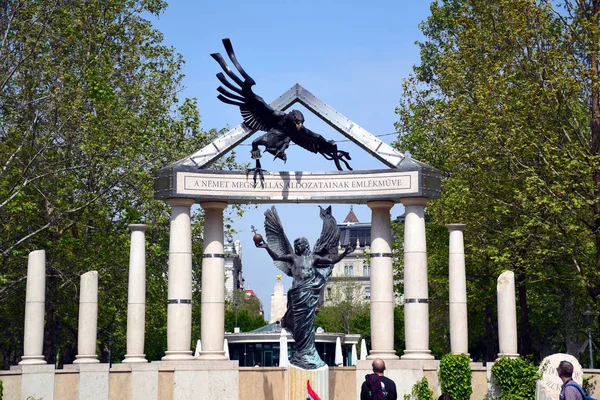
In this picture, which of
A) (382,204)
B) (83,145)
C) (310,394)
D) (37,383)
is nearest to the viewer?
(310,394)

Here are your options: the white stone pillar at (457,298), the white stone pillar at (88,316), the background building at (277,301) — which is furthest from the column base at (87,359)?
the background building at (277,301)

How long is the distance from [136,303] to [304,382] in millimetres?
5578

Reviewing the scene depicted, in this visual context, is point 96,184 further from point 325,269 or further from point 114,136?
point 325,269

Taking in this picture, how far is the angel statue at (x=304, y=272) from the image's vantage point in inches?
1046

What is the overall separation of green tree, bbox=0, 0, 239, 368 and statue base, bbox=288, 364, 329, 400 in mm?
11694

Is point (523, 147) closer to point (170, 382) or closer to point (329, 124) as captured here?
point (329, 124)

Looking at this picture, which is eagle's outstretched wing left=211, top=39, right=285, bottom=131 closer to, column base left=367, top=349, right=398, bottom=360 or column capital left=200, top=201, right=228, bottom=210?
column capital left=200, top=201, right=228, bottom=210

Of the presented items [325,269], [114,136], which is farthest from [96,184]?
[325,269]

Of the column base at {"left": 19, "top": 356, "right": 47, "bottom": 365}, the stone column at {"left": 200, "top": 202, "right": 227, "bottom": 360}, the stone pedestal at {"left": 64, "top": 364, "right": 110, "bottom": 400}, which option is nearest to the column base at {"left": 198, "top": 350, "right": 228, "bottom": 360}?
the stone column at {"left": 200, "top": 202, "right": 227, "bottom": 360}

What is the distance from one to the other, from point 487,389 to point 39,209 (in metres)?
Answer: 19.1

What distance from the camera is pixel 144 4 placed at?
4216 centimetres

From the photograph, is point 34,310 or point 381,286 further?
point 381,286

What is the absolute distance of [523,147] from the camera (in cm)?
3306

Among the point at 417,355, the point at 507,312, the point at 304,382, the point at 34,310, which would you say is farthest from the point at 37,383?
the point at 507,312
